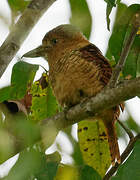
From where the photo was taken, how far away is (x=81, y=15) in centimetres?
252

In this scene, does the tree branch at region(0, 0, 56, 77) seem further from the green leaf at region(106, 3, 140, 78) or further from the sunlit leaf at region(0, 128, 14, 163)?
the sunlit leaf at region(0, 128, 14, 163)

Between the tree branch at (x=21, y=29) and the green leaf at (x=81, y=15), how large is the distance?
0.36 m

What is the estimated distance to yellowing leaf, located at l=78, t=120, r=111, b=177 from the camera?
278 centimetres

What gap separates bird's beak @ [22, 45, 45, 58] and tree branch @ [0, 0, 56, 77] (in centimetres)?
70

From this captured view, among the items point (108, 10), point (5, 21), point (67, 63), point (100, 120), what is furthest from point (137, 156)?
point (67, 63)

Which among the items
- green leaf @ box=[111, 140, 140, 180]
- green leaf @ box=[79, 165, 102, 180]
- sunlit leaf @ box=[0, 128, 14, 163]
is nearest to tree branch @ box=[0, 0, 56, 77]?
green leaf @ box=[79, 165, 102, 180]

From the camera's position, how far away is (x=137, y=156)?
1.88 m

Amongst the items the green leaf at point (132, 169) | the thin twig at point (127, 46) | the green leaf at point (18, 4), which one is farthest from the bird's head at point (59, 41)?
the green leaf at point (132, 169)

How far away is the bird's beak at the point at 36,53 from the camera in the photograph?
3.58 m

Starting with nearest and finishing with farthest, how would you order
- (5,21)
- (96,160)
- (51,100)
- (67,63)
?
(5,21) < (96,160) < (51,100) < (67,63)

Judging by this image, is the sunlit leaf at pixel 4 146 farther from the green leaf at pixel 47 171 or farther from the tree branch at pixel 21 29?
the tree branch at pixel 21 29

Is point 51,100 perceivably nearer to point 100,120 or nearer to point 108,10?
point 100,120

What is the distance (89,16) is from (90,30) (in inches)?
3.8

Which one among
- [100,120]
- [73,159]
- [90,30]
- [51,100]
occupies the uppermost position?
[90,30]
